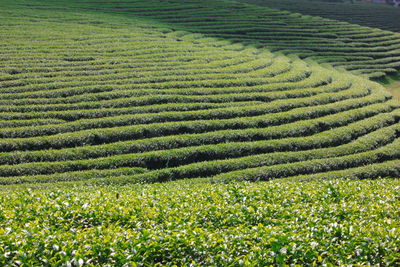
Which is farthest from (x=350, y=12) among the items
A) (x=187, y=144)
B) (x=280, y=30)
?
(x=187, y=144)

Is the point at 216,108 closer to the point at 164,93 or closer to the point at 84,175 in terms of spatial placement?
the point at 164,93

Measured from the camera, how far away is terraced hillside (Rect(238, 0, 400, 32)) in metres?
63.5

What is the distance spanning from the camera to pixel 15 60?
2911cm

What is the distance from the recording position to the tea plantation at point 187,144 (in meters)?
8.66

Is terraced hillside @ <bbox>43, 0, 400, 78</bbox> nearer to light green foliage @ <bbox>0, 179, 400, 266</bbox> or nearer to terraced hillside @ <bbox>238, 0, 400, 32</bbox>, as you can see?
terraced hillside @ <bbox>238, 0, 400, 32</bbox>

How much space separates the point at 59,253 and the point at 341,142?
728 inches

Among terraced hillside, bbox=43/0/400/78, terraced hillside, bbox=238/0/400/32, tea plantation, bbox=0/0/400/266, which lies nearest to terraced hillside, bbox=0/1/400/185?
tea plantation, bbox=0/0/400/266

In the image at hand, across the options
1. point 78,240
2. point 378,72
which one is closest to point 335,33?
point 378,72

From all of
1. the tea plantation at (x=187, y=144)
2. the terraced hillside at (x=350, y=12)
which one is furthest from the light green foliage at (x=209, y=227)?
the terraced hillside at (x=350, y=12)

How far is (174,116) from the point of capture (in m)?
22.6

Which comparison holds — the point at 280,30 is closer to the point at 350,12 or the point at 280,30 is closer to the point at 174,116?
the point at 350,12

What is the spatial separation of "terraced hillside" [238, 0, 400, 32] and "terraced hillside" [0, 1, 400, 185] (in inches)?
1318

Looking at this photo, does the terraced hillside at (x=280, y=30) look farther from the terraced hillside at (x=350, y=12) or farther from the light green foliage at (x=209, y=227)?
the light green foliage at (x=209, y=227)

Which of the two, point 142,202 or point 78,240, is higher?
point 78,240
